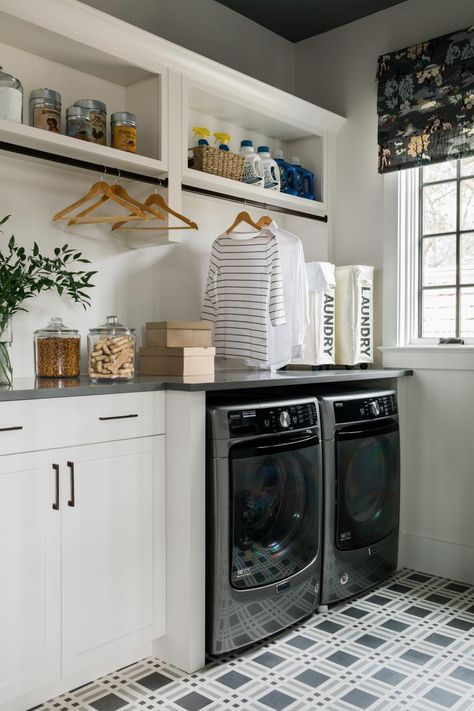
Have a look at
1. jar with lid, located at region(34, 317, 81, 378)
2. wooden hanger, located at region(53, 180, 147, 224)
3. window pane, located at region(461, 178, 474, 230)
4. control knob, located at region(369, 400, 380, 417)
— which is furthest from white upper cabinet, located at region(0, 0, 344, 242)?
control knob, located at region(369, 400, 380, 417)

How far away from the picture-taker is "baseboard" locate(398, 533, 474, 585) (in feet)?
10.2

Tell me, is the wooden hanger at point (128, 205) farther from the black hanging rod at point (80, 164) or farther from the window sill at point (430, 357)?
the window sill at point (430, 357)

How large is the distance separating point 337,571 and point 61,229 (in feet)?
5.65

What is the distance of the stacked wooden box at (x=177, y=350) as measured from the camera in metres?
2.55

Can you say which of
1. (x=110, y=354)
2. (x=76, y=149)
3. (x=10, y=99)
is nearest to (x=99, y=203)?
(x=76, y=149)

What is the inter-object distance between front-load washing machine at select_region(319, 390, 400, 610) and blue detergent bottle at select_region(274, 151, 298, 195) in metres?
1.12

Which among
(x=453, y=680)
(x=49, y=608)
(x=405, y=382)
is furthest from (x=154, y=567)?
(x=405, y=382)

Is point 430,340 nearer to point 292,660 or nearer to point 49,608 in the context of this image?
point 292,660

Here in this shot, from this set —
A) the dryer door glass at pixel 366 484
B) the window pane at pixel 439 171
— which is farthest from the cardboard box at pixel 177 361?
the window pane at pixel 439 171

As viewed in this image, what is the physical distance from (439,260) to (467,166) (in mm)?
447

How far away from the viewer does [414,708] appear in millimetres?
2041

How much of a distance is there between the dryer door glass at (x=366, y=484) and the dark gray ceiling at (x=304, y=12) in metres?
2.03

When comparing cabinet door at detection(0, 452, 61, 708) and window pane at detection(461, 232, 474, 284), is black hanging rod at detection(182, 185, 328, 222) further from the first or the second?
cabinet door at detection(0, 452, 61, 708)

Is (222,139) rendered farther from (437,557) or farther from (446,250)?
(437,557)
